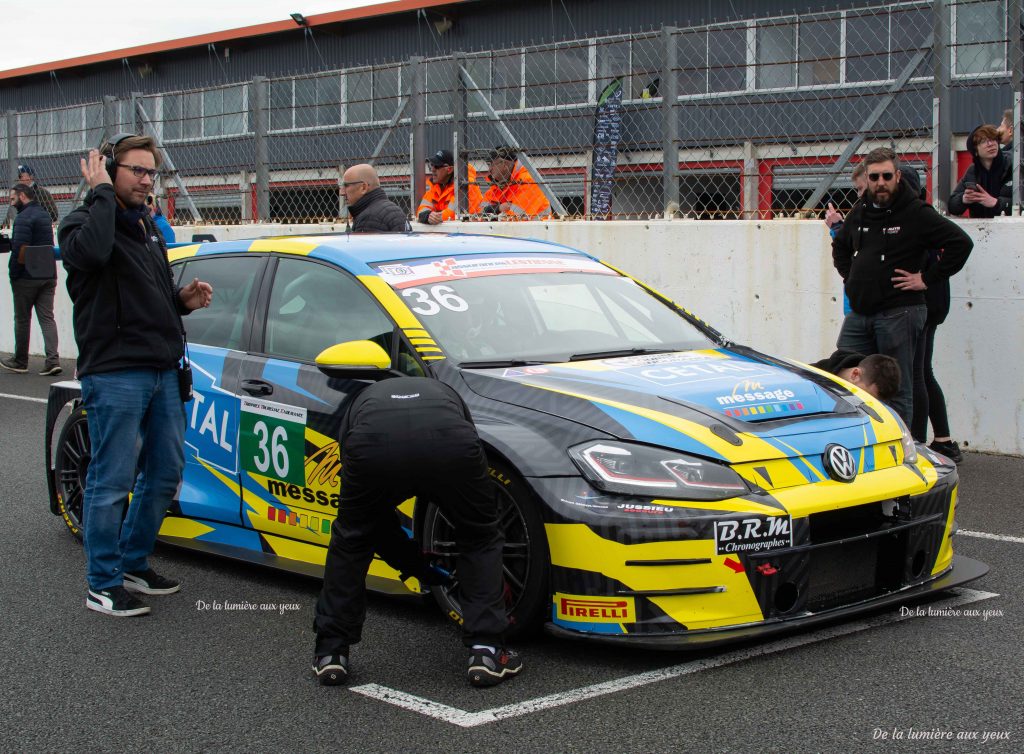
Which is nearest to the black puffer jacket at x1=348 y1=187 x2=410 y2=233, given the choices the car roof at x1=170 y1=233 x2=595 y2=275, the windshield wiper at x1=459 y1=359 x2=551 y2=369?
the car roof at x1=170 y1=233 x2=595 y2=275

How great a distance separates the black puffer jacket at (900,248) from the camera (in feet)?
24.8

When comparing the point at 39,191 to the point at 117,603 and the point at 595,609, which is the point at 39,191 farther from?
the point at 595,609

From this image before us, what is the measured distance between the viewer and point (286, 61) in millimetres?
→ 31094

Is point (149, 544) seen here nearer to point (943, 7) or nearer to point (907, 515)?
point (907, 515)

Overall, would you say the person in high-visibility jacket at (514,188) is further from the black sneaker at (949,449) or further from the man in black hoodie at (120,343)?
the man in black hoodie at (120,343)

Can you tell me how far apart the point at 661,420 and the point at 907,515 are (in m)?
0.97

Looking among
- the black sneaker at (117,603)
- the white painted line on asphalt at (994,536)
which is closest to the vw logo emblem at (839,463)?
the white painted line on asphalt at (994,536)

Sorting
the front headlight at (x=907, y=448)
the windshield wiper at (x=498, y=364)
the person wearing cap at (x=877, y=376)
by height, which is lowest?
the front headlight at (x=907, y=448)

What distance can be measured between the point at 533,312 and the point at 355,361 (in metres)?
0.99

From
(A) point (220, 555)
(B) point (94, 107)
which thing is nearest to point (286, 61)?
(B) point (94, 107)

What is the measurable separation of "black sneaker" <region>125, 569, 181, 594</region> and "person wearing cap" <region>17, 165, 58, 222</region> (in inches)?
380

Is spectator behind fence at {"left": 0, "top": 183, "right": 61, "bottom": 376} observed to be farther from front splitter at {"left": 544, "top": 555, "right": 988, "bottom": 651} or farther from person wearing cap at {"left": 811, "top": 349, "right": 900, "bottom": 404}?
front splitter at {"left": 544, "top": 555, "right": 988, "bottom": 651}

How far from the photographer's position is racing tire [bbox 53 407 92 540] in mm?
6195

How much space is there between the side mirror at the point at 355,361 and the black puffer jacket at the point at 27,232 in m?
10.1
